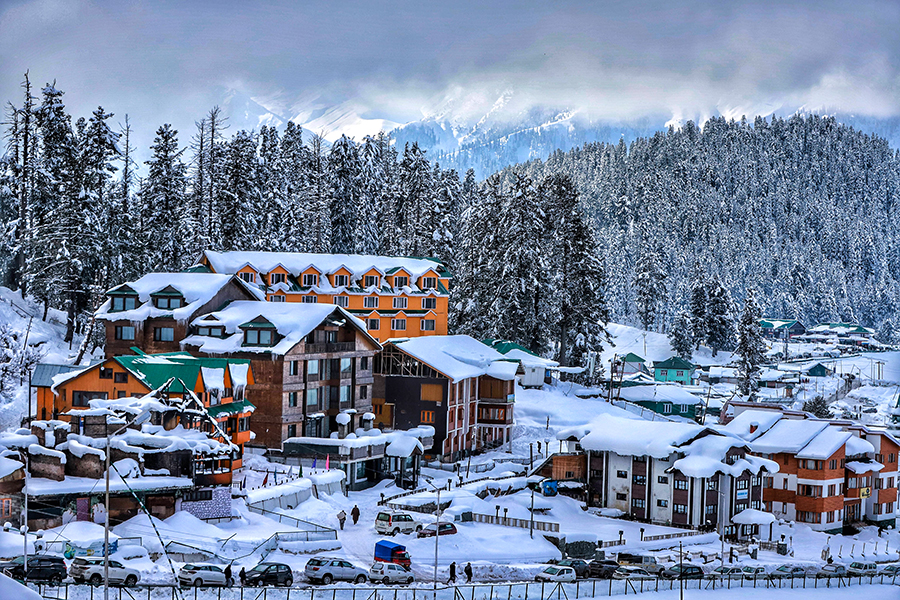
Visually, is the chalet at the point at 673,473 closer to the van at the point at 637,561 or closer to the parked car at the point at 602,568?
the van at the point at 637,561

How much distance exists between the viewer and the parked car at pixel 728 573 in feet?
161

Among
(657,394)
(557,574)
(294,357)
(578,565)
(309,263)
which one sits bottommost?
(578,565)

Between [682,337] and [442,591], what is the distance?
368 ft

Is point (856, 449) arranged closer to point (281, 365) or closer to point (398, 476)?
point (398, 476)

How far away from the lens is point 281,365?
61.4 metres

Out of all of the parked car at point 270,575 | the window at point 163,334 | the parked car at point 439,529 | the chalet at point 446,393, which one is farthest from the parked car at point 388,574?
the window at point 163,334

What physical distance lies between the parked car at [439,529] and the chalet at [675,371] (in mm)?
87941

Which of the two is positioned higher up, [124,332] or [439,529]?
[124,332]

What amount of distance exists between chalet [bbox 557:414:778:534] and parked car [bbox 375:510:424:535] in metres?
18.8

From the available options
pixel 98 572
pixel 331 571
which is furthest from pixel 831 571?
pixel 98 572

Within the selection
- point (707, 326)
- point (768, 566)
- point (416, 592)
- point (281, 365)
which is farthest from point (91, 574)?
point (707, 326)

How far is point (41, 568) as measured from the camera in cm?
3509

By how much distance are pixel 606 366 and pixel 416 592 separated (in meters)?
108

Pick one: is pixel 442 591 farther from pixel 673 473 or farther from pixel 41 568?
pixel 673 473
